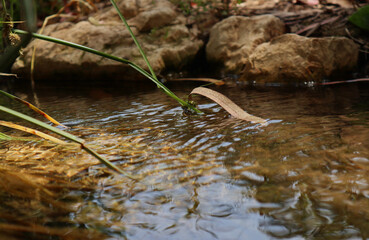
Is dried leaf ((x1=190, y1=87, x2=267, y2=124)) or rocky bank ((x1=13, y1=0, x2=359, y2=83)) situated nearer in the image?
dried leaf ((x1=190, y1=87, x2=267, y2=124))

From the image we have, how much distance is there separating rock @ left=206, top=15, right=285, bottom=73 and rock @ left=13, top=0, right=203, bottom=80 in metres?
0.27

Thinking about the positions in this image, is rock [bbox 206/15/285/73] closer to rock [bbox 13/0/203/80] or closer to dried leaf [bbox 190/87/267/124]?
rock [bbox 13/0/203/80]

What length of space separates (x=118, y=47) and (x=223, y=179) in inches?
120

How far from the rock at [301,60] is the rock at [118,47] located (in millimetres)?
942

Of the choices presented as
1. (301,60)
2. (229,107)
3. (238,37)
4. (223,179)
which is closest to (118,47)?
(238,37)

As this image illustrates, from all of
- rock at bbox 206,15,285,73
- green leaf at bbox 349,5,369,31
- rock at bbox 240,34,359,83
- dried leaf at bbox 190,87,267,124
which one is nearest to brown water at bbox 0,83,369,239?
dried leaf at bbox 190,87,267,124

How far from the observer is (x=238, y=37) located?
3.96 metres

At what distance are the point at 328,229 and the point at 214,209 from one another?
0.32 meters

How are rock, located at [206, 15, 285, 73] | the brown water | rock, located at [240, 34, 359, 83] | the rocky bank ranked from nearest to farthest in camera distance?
1. the brown water
2. rock, located at [240, 34, 359, 83]
3. the rocky bank
4. rock, located at [206, 15, 285, 73]

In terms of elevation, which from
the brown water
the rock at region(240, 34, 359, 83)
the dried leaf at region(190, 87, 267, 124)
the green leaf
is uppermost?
the green leaf

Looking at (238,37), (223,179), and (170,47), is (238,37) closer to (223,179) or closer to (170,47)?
(170,47)

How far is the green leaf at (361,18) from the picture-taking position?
132 inches

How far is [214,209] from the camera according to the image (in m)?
1.07

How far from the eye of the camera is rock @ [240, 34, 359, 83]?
3234mm
